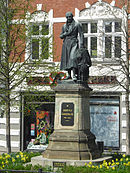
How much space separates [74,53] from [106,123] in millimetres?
9495

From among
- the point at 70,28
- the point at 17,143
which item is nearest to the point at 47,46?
the point at 70,28

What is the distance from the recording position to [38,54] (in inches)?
755

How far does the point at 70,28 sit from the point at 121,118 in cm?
Result: 942

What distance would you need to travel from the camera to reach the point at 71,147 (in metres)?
12.9

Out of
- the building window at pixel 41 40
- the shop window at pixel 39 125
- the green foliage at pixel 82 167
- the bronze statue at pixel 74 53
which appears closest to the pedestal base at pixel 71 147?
the green foliage at pixel 82 167

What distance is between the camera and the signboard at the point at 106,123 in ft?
72.9

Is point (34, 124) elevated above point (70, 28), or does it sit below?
below

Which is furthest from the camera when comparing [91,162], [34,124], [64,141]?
[34,124]

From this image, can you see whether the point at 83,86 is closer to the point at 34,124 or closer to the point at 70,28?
the point at 70,28

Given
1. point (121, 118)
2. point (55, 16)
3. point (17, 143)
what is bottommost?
point (17, 143)

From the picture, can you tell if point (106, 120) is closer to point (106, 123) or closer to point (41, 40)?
point (106, 123)

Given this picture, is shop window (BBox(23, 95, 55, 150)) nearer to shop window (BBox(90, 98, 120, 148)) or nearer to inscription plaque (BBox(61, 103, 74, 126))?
shop window (BBox(90, 98, 120, 148))

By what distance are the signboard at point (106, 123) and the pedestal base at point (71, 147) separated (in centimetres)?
903

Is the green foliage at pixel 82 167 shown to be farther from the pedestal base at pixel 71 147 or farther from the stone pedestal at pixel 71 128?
the stone pedestal at pixel 71 128
